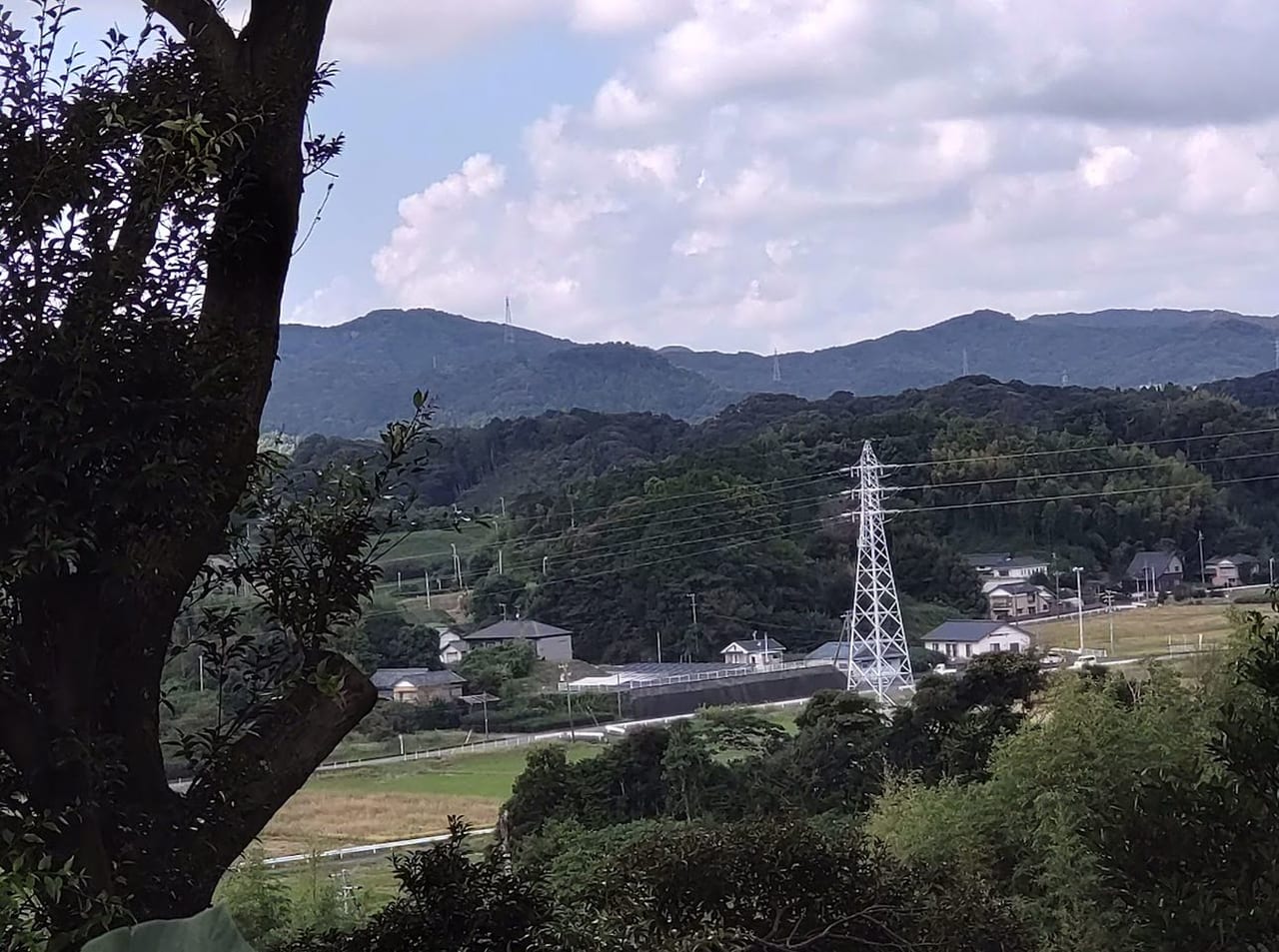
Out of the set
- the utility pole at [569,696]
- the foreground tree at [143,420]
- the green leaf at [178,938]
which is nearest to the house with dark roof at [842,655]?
the utility pole at [569,696]

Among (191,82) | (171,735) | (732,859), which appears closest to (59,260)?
(191,82)

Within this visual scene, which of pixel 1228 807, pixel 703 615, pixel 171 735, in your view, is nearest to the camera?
pixel 171 735

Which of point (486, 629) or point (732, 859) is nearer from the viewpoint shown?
point (732, 859)

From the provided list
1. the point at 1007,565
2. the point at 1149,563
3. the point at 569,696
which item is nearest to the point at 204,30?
the point at 569,696

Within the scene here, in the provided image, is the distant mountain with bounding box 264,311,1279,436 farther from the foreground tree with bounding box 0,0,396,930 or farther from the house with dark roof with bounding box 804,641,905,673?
the foreground tree with bounding box 0,0,396,930

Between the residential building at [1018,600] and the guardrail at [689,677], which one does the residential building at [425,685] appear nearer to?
the guardrail at [689,677]

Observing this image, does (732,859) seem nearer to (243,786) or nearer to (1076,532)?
(243,786)

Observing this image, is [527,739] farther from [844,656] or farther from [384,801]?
[844,656]
